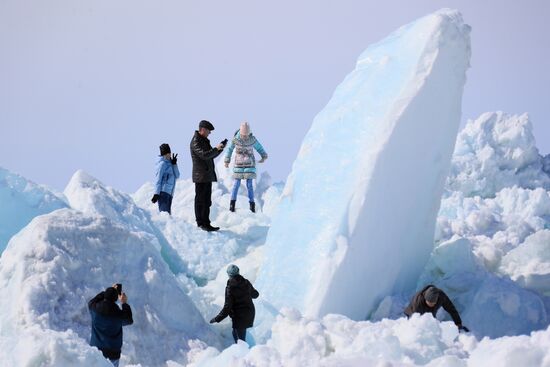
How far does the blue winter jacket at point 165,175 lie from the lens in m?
9.64

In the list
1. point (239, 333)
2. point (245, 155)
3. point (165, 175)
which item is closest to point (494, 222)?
point (245, 155)

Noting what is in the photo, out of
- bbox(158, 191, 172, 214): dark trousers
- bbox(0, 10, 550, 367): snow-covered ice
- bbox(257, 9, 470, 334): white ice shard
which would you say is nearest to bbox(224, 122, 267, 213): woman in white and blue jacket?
bbox(0, 10, 550, 367): snow-covered ice

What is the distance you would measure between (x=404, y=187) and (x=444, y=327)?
244 centimetres

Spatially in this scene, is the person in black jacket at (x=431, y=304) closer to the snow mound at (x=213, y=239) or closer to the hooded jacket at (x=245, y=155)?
the snow mound at (x=213, y=239)

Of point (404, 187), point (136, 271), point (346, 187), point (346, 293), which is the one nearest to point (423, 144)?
point (404, 187)

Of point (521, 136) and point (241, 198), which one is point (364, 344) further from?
point (521, 136)

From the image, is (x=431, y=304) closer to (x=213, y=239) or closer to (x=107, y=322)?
(x=107, y=322)

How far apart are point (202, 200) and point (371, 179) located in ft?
9.86

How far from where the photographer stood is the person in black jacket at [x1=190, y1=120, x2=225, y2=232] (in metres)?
8.54

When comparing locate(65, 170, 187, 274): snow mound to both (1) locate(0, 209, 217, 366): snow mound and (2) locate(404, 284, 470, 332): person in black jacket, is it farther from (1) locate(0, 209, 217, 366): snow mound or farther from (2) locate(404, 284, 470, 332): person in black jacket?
(2) locate(404, 284, 470, 332): person in black jacket

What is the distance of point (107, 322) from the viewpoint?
17.0ft

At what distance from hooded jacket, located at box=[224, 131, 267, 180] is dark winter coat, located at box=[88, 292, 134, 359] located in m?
4.65

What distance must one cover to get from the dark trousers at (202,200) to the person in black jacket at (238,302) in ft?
8.63

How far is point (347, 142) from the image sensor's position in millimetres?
7156
